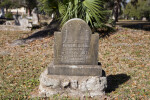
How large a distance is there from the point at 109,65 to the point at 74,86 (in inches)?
109

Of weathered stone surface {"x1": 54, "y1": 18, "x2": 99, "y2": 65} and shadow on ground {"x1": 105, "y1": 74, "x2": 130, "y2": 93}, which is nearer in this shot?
weathered stone surface {"x1": 54, "y1": 18, "x2": 99, "y2": 65}

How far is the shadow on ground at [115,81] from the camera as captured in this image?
4819 millimetres

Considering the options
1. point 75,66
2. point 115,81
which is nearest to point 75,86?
point 75,66

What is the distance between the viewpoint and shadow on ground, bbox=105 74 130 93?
482 cm

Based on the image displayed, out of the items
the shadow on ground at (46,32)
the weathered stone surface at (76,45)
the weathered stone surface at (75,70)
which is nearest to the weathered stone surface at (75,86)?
the weathered stone surface at (75,70)

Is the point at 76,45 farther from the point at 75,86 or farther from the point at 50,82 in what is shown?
the point at 50,82

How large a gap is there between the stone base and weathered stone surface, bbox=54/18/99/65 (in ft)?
1.51

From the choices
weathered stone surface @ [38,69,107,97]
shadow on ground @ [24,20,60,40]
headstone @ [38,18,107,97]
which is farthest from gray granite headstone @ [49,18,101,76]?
shadow on ground @ [24,20,60,40]

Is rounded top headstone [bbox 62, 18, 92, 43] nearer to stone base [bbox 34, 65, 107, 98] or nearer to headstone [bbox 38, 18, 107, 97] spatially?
headstone [bbox 38, 18, 107, 97]

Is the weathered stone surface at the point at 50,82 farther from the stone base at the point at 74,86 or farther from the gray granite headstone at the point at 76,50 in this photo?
the gray granite headstone at the point at 76,50

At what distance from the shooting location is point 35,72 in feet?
20.0

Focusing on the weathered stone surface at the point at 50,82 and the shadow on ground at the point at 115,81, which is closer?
the weathered stone surface at the point at 50,82

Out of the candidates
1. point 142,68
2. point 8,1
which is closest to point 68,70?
point 142,68

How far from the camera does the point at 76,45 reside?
445 centimetres
